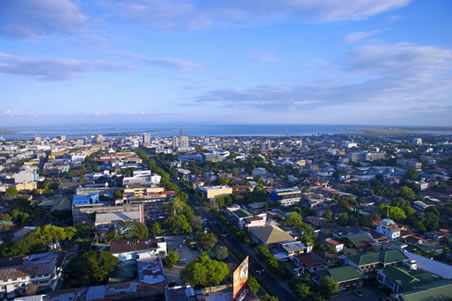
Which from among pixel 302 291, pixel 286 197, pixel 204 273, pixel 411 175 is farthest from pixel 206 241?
pixel 411 175

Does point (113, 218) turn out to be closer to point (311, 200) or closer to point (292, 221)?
point (292, 221)

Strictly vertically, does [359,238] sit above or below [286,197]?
below

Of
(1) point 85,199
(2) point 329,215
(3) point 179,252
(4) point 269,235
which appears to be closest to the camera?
(3) point 179,252

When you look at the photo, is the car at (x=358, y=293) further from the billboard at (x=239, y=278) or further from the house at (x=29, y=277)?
the house at (x=29, y=277)

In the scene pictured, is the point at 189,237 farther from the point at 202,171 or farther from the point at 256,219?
the point at 202,171

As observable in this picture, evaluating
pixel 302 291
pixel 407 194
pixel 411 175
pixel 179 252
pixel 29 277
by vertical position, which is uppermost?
pixel 411 175

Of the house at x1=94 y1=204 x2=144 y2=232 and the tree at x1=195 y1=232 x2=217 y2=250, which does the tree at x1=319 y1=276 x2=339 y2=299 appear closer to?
the tree at x1=195 y1=232 x2=217 y2=250

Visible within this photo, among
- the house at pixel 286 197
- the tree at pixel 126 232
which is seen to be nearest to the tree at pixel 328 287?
the tree at pixel 126 232
